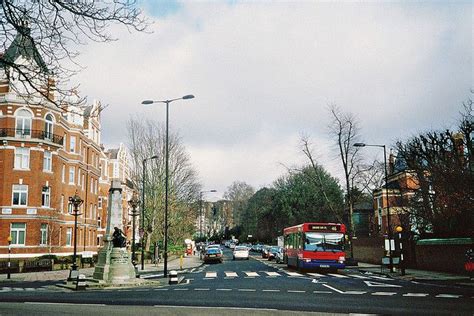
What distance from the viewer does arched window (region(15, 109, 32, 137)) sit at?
45.3 meters

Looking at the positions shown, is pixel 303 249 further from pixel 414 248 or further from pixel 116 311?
pixel 116 311

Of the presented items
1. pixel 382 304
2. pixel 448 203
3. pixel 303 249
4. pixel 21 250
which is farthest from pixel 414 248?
pixel 21 250

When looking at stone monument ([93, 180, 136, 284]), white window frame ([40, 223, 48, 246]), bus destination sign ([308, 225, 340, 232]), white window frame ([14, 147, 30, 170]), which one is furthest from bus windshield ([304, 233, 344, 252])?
white window frame ([14, 147, 30, 170])

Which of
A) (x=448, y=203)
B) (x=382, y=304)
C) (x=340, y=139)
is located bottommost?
(x=382, y=304)

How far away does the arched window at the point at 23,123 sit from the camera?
45.3 metres

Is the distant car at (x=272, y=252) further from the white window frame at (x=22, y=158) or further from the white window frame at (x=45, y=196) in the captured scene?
the white window frame at (x=22, y=158)

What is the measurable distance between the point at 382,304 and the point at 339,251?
17748mm

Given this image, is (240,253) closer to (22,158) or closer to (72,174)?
(72,174)

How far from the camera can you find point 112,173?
83.0 m

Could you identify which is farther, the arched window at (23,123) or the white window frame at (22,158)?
the arched window at (23,123)

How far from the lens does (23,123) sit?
149 ft

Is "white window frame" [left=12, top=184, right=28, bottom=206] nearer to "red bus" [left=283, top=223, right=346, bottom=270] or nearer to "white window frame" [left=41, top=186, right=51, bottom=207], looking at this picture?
"white window frame" [left=41, top=186, right=51, bottom=207]

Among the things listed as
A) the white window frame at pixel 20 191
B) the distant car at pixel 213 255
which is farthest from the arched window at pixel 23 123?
the distant car at pixel 213 255

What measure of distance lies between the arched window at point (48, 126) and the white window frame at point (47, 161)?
1526 mm
